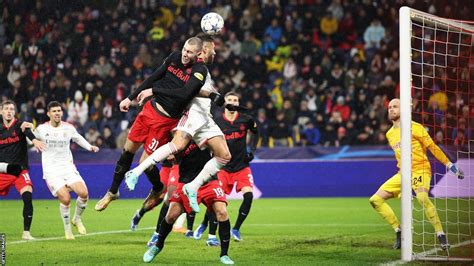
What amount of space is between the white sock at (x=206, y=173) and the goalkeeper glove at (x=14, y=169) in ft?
15.9

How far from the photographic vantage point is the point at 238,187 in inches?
525

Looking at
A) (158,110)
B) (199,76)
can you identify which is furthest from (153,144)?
(199,76)

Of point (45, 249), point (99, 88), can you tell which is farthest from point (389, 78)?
point (45, 249)

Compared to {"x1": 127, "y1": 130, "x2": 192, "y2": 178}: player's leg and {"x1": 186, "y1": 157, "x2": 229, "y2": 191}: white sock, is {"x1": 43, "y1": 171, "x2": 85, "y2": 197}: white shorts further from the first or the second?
{"x1": 186, "y1": 157, "x2": 229, "y2": 191}: white sock

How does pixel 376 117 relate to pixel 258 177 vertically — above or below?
above

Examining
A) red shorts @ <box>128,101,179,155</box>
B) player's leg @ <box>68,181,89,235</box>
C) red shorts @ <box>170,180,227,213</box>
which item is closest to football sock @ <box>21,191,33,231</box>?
player's leg @ <box>68,181,89,235</box>

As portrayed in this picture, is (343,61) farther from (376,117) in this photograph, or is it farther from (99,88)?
(99,88)

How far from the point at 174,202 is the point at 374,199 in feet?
11.1

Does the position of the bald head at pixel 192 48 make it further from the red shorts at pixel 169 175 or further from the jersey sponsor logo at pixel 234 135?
the jersey sponsor logo at pixel 234 135

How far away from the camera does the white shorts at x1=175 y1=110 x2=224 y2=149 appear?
31.6 ft

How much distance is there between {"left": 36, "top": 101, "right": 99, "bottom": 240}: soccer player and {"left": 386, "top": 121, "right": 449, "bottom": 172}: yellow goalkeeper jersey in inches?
186

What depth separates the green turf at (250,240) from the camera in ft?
32.7

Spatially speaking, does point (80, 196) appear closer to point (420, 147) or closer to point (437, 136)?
point (420, 147)

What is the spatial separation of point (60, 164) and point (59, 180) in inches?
12.0
